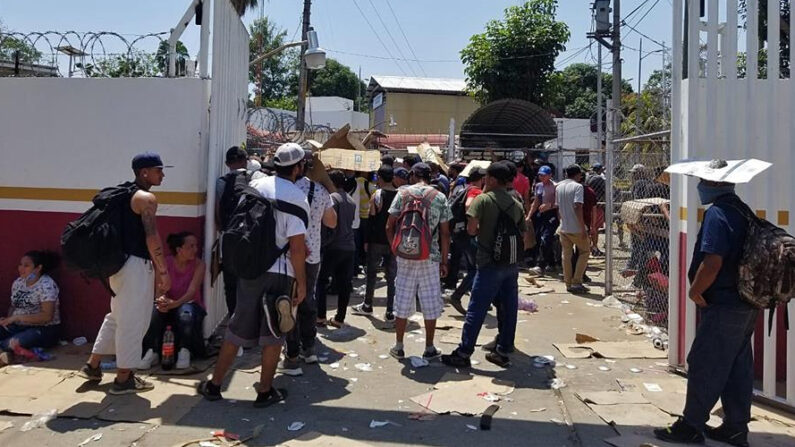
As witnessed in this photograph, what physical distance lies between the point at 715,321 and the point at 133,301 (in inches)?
157

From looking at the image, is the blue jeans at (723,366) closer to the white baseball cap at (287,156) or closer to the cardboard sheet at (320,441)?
the cardboard sheet at (320,441)

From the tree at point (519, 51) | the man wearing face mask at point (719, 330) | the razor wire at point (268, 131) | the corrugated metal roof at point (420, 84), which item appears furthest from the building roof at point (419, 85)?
the man wearing face mask at point (719, 330)

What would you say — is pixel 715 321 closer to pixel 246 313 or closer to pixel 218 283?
pixel 246 313

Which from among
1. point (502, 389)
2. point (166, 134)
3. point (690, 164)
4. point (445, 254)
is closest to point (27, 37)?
point (166, 134)

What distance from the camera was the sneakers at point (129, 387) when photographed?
4.80 metres

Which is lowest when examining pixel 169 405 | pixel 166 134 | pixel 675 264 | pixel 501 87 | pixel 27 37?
pixel 169 405

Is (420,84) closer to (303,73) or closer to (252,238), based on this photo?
(303,73)

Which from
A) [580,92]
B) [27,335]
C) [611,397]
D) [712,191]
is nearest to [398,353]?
[611,397]

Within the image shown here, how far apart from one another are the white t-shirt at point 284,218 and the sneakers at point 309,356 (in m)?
1.38

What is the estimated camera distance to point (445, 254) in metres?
5.86

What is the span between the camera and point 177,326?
5.45m

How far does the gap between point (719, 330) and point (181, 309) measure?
13.5 feet

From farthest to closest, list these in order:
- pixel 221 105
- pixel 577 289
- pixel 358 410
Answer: pixel 577 289 → pixel 221 105 → pixel 358 410

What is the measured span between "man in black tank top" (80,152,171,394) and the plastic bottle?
1.65 feet
